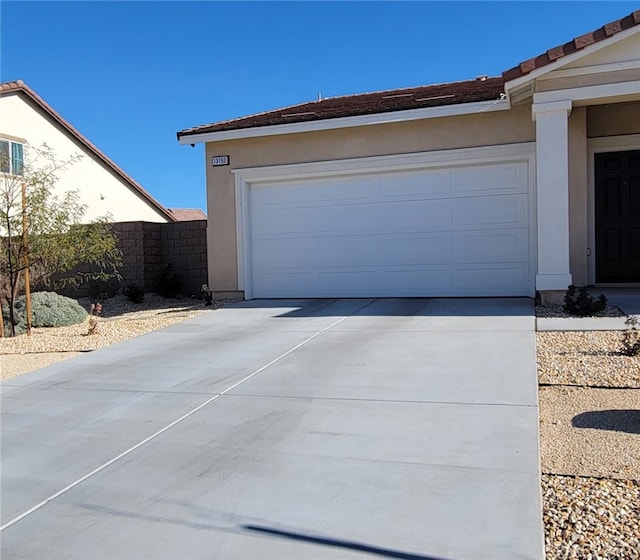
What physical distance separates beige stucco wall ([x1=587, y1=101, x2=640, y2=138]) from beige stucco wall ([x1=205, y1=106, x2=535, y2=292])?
1434mm

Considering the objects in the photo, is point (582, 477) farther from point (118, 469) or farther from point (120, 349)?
point (120, 349)

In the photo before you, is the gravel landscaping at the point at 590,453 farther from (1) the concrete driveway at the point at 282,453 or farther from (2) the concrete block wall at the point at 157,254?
(2) the concrete block wall at the point at 157,254

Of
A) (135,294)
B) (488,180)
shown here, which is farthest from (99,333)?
(488,180)

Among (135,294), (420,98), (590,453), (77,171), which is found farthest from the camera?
(77,171)

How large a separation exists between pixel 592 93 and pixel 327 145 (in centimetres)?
477

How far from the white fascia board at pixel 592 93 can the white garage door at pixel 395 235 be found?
1675mm

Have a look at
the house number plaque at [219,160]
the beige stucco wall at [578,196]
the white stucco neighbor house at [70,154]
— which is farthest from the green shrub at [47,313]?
the beige stucco wall at [578,196]

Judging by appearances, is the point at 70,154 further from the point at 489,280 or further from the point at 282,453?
the point at 282,453

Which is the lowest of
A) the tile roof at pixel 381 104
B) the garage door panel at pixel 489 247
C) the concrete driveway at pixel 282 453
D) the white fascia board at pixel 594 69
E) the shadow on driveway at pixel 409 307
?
the concrete driveway at pixel 282 453

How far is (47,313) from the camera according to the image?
1072 cm

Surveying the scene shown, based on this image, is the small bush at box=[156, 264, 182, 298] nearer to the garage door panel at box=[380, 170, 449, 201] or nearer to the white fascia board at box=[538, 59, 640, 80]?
the garage door panel at box=[380, 170, 449, 201]

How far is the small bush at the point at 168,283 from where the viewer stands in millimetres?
14109

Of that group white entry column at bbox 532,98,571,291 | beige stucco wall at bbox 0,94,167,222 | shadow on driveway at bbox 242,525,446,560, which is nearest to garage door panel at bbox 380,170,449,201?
white entry column at bbox 532,98,571,291

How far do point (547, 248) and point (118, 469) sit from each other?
730cm
